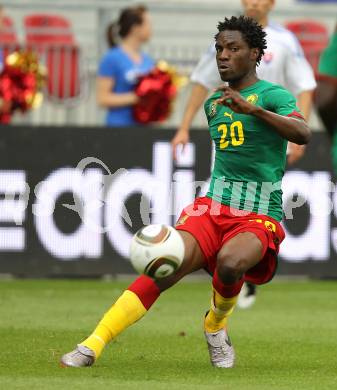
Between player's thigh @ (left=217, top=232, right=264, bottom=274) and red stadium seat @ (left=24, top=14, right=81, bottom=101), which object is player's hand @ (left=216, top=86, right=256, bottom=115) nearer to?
player's thigh @ (left=217, top=232, right=264, bottom=274)

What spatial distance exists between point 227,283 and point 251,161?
81cm

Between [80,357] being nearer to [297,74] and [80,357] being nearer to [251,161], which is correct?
[251,161]

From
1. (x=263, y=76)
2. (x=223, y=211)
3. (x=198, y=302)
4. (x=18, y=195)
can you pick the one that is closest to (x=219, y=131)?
(x=223, y=211)

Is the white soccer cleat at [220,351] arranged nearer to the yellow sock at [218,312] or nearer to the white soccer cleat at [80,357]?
the yellow sock at [218,312]

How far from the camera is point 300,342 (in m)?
9.45

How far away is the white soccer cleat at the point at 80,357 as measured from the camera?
7.74m

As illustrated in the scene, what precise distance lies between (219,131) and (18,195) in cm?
565

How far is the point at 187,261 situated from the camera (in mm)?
7836

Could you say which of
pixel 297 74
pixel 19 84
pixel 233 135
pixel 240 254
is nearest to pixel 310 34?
pixel 19 84

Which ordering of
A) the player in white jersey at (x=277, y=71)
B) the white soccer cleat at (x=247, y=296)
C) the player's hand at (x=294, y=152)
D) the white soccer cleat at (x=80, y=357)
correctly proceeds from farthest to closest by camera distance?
the white soccer cleat at (x=247, y=296) → the player in white jersey at (x=277, y=71) → the player's hand at (x=294, y=152) → the white soccer cleat at (x=80, y=357)

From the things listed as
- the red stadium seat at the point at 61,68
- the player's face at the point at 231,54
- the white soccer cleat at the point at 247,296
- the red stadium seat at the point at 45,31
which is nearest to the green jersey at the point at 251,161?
the player's face at the point at 231,54

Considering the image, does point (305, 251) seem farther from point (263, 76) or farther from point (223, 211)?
point (223, 211)

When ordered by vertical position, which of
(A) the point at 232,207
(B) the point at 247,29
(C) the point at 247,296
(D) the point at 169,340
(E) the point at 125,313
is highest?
(B) the point at 247,29

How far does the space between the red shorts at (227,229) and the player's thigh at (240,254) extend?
0.09m
